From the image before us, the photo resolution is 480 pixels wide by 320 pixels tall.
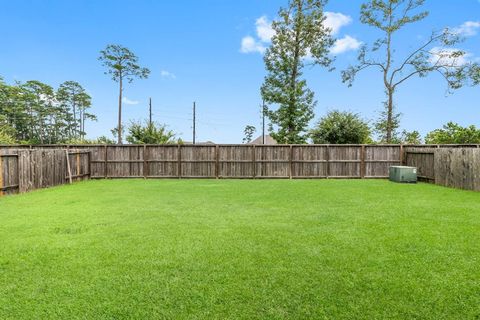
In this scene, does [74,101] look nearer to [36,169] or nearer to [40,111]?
[40,111]

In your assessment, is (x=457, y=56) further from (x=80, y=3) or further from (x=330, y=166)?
(x=80, y=3)

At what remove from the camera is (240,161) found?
14.5 m

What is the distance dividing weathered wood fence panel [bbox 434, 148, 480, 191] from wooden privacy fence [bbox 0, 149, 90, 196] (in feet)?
46.5

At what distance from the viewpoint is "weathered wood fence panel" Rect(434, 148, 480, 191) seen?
9.74 metres

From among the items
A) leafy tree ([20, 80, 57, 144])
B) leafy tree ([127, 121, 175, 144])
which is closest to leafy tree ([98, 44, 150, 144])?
leafy tree ([127, 121, 175, 144])

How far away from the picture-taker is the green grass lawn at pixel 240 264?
2.33 metres

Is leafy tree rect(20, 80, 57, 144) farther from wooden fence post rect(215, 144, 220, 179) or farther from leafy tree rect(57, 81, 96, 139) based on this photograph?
wooden fence post rect(215, 144, 220, 179)

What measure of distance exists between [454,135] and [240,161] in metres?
20.7

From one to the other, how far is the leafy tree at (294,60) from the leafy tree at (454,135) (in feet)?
43.2

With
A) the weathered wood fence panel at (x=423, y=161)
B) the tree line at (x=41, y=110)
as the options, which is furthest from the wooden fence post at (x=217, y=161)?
the tree line at (x=41, y=110)

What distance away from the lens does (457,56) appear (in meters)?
19.1

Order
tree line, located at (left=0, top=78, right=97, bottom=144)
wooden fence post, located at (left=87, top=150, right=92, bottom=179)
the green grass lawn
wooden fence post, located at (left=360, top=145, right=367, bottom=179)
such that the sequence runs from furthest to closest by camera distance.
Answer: tree line, located at (left=0, top=78, right=97, bottom=144) < wooden fence post, located at (left=360, top=145, right=367, bottom=179) < wooden fence post, located at (left=87, top=150, right=92, bottom=179) < the green grass lawn

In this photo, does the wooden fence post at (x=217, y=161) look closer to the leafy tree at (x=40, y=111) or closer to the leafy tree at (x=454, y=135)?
the leafy tree at (x=454, y=135)

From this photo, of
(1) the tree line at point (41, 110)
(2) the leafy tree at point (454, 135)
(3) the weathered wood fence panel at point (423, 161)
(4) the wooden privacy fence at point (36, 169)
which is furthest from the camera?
(1) the tree line at point (41, 110)
